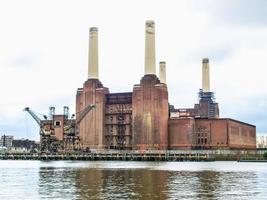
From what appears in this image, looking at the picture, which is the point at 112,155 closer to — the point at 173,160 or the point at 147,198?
the point at 173,160

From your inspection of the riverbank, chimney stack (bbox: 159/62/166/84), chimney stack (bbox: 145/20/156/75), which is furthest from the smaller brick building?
chimney stack (bbox: 145/20/156/75)

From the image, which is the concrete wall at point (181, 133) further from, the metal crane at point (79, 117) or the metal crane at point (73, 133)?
the metal crane at point (73, 133)

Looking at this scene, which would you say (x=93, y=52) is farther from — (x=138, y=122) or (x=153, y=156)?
(x=153, y=156)

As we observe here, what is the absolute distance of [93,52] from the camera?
13100 cm

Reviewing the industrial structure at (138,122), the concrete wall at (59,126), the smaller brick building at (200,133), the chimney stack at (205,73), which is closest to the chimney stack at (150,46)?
the industrial structure at (138,122)

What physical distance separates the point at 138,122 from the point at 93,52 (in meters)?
21.2

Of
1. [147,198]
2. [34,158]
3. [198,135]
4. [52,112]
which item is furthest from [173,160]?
[147,198]

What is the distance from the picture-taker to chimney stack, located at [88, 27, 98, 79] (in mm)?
131125

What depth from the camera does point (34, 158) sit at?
122 meters

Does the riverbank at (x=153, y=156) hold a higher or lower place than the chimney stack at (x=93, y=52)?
lower

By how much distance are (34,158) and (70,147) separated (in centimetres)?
1904

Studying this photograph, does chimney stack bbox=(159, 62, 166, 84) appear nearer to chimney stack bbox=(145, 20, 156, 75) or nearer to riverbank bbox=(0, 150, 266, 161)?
chimney stack bbox=(145, 20, 156, 75)

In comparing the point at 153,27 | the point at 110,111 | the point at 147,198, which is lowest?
the point at 147,198

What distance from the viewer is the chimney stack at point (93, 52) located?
13112cm
